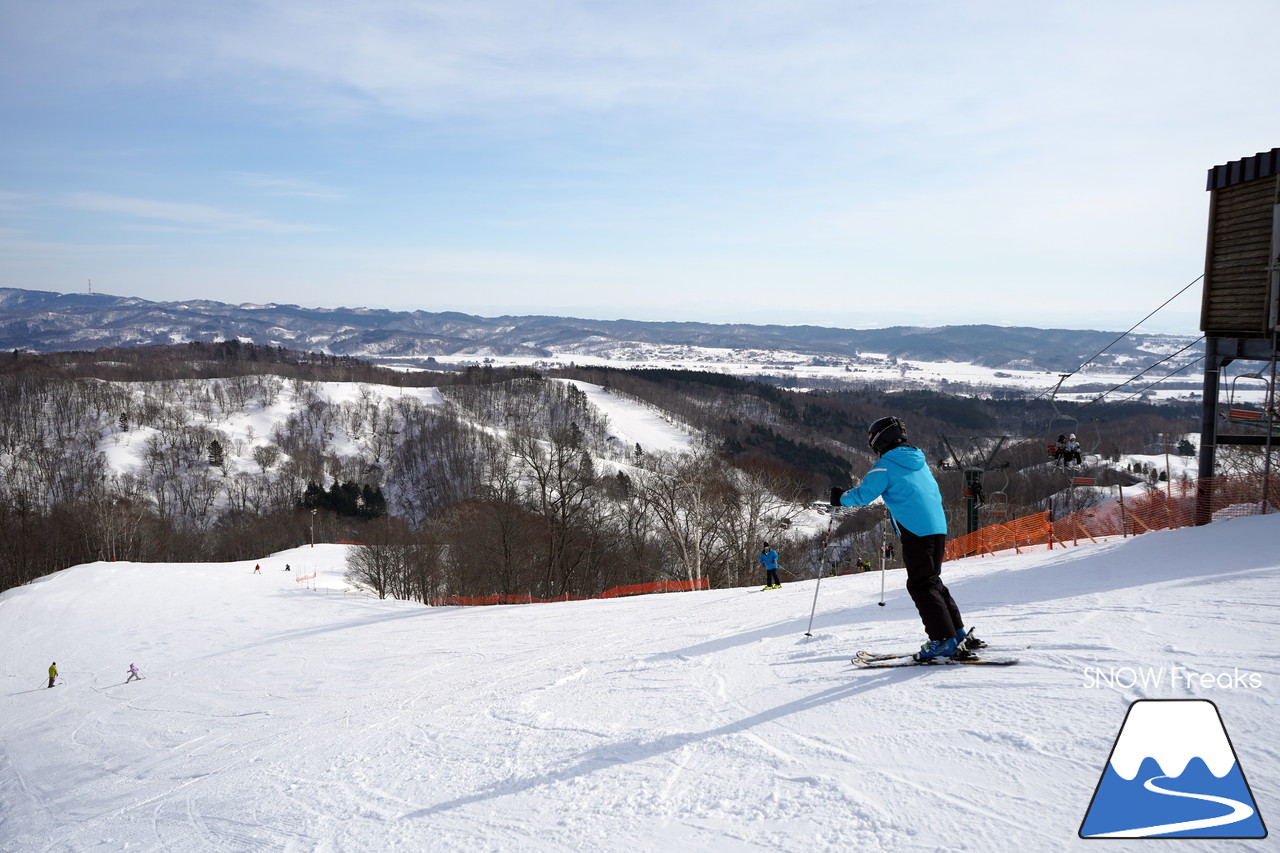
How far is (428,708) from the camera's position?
7375 millimetres

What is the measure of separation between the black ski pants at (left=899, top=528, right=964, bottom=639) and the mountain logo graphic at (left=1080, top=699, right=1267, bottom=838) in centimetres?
168

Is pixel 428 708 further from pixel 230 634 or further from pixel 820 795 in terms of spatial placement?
pixel 230 634

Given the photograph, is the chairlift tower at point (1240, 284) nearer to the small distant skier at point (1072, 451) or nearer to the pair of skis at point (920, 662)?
the small distant skier at point (1072, 451)

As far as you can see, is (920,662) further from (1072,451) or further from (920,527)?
(1072,451)

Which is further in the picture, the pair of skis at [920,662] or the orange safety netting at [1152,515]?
the orange safety netting at [1152,515]

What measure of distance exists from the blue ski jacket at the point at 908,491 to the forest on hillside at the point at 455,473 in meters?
Result: 14.3

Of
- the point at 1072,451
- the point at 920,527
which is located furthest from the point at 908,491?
the point at 1072,451

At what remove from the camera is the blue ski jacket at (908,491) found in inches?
226

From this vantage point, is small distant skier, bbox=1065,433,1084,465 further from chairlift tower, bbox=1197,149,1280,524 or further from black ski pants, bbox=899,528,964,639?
black ski pants, bbox=899,528,964,639

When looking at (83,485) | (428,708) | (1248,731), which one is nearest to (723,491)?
(428,708)

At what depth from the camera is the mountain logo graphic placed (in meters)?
3.15

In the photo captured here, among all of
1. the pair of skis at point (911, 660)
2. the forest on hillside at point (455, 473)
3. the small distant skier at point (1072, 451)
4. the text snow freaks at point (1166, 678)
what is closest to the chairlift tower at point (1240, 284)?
the forest on hillside at point (455, 473)

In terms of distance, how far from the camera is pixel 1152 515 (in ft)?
56.3

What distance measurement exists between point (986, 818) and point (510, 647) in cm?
889
